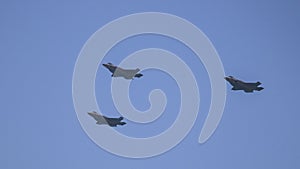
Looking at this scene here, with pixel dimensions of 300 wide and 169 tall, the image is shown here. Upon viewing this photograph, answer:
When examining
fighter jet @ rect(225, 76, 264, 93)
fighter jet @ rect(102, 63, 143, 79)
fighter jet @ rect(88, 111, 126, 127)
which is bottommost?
fighter jet @ rect(88, 111, 126, 127)

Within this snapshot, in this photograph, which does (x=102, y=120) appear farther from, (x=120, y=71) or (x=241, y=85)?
(x=241, y=85)

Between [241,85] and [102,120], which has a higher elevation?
[241,85]

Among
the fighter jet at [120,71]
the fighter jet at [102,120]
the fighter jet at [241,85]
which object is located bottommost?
the fighter jet at [102,120]

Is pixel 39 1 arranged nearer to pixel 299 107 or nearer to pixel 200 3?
pixel 200 3

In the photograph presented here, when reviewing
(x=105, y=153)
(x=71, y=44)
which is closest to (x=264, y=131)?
(x=105, y=153)

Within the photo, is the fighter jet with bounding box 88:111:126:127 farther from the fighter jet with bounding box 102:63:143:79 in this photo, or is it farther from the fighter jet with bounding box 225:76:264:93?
the fighter jet with bounding box 225:76:264:93

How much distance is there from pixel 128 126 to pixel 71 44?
0.37 meters

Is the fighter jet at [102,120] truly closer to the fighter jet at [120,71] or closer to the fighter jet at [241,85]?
the fighter jet at [120,71]

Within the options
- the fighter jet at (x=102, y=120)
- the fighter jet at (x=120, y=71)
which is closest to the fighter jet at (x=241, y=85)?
the fighter jet at (x=120, y=71)

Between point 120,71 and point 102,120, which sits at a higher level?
point 120,71

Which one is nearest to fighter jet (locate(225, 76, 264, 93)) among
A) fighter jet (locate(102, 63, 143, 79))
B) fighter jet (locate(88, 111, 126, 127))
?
fighter jet (locate(102, 63, 143, 79))

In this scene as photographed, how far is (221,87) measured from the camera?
4.83 ft

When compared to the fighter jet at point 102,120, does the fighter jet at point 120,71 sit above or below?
above

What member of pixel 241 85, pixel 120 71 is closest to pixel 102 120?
pixel 120 71
